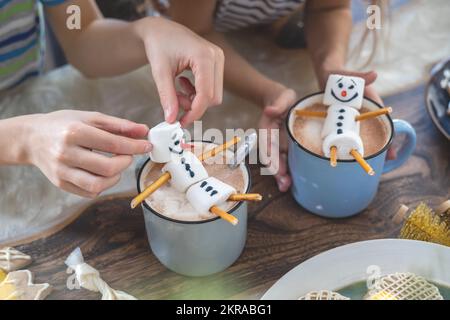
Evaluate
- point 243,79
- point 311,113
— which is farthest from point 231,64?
point 311,113

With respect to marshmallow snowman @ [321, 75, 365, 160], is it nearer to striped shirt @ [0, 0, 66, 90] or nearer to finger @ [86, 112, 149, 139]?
finger @ [86, 112, 149, 139]

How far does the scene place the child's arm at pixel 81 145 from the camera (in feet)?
2.02

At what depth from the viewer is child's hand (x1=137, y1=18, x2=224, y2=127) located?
72cm

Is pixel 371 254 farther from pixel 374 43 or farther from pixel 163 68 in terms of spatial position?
pixel 374 43

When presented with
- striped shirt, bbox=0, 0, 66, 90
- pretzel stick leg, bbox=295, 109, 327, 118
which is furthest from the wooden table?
striped shirt, bbox=0, 0, 66, 90

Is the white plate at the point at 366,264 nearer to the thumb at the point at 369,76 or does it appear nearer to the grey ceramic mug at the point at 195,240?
the grey ceramic mug at the point at 195,240

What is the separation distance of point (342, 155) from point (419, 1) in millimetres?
670

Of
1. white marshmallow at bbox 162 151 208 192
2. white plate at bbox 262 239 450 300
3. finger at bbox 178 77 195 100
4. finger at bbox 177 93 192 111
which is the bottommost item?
white plate at bbox 262 239 450 300

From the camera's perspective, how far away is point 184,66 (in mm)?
756

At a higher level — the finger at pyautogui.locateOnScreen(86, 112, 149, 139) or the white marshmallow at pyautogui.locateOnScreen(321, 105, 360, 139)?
the finger at pyautogui.locateOnScreen(86, 112, 149, 139)

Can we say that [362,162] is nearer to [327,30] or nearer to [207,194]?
[207,194]

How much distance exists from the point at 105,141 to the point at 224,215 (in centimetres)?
16

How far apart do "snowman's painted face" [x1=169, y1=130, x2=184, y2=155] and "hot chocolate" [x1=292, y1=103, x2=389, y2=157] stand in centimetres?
18

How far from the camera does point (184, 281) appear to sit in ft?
2.30
